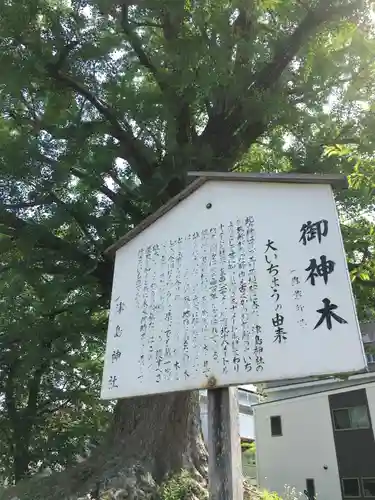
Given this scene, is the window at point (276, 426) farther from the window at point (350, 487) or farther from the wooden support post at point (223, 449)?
the wooden support post at point (223, 449)

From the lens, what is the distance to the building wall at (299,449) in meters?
14.0

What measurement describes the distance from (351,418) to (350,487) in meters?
1.93

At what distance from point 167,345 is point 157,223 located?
118 cm

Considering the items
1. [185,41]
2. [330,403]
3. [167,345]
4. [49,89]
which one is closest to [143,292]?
[167,345]

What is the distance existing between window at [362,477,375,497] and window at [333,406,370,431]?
1416mm

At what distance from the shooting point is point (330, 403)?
14609 millimetres

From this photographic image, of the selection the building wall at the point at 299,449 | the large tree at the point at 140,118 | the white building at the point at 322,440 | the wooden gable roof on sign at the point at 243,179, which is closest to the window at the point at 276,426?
the white building at the point at 322,440

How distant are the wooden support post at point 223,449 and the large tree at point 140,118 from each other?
183cm

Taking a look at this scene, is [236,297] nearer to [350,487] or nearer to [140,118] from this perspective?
[140,118]

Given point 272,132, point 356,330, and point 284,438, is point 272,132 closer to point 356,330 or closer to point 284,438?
point 356,330

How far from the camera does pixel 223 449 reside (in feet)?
9.24

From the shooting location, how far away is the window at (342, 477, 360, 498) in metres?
13.0

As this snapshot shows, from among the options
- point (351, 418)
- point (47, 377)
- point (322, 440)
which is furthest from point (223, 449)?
point (322, 440)

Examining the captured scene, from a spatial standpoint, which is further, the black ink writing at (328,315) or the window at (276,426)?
the window at (276,426)
